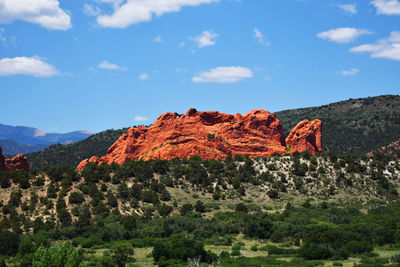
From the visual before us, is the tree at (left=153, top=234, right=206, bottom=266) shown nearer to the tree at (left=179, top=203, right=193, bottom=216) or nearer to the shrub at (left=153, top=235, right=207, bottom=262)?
the shrub at (left=153, top=235, right=207, bottom=262)

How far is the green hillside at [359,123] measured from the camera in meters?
148

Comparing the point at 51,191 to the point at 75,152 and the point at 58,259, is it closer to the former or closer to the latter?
the point at 58,259

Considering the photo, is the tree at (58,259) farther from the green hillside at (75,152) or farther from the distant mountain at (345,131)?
the distant mountain at (345,131)

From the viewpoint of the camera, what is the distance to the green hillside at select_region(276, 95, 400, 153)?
148 m

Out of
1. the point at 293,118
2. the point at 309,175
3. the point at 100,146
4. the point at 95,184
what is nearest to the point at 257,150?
the point at 309,175

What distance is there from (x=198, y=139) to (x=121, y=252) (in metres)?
40.9

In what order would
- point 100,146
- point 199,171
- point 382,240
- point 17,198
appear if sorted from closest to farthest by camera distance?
point 382,240 → point 17,198 → point 199,171 → point 100,146

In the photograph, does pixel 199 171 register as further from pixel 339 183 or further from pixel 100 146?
pixel 100 146

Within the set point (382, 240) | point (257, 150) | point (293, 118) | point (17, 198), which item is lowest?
point (382, 240)

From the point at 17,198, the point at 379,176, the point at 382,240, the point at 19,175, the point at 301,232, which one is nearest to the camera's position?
the point at 382,240

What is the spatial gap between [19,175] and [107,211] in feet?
51.3

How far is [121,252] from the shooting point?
4850cm

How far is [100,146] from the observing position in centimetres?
17500

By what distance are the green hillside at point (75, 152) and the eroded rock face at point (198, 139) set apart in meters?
64.3
